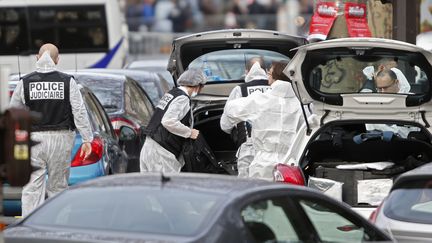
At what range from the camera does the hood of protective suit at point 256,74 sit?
12961mm

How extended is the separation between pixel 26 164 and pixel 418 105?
4.44 metres

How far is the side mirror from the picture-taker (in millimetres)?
14211

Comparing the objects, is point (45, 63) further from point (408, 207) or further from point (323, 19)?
point (323, 19)

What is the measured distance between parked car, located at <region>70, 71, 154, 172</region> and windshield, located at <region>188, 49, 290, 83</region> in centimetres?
105

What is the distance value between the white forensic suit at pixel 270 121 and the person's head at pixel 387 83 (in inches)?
33.8

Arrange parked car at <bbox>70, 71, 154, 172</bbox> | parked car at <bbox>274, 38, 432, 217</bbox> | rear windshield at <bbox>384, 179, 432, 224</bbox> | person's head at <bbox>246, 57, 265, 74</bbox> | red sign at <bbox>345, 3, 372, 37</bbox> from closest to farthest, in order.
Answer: rear windshield at <bbox>384, 179, 432, 224</bbox>
parked car at <bbox>274, 38, 432, 217</bbox>
person's head at <bbox>246, 57, 265, 74</bbox>
parked car at <bbox>70, 71, 154, 172</bbox>
red sign at <bbox>345, 3, 372, 37</bbox>

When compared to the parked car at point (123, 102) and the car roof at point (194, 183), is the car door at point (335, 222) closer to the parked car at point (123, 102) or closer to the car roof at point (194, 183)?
the car roof at point (194, 183)

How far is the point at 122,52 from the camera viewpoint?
30609 millimetres

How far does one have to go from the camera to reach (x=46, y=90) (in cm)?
1191

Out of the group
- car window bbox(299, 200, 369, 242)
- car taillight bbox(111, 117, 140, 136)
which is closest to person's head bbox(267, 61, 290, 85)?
car taillight bbox(111, 117, 140, 136)

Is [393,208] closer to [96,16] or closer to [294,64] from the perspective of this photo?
[294,64]

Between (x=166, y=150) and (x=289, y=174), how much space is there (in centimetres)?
280

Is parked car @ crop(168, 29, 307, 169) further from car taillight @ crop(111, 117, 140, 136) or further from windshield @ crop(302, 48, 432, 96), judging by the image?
windshield @ crop(302, 48, 432, 96)

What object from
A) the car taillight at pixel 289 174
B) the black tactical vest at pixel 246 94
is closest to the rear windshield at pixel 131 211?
the car taillight at pixel 289 174
